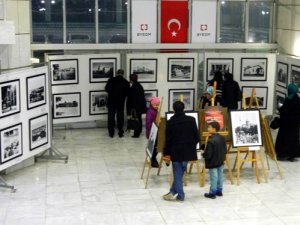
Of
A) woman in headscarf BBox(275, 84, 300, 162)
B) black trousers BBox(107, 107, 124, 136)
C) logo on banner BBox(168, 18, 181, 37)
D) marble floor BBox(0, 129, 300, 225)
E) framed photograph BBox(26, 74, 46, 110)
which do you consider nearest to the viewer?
marble floor BBox(0, 129, 300, 225)

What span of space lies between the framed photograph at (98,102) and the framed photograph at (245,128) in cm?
493

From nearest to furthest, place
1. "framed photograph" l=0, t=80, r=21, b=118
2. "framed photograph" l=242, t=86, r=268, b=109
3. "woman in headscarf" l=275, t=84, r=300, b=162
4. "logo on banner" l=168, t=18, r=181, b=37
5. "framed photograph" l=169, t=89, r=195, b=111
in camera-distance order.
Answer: "framed photograph" l=0, t=80, r=21, b=118 < "woman in headscarf" l=275, t=84, r=300, b=162 < "framed photograph" l=169, t=89, r=195, b=111 < "logo on banner" l=168, t=18, r=181, b=37 < "framed photograph" l=242, t=86, r=268, b=109

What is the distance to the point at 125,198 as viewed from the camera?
843cm

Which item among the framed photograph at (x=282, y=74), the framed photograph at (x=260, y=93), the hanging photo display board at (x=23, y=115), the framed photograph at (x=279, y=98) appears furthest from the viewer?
the framed photograph at (x=260, y=93)

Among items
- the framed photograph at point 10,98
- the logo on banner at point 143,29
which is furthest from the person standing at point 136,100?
the framed photograph at point 10,98

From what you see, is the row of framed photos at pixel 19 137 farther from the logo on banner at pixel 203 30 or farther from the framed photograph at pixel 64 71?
the logo on banner at pixel 203 30

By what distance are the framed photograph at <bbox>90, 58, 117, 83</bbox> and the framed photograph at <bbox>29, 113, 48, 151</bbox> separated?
3235mm

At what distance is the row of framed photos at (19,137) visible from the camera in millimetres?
8945

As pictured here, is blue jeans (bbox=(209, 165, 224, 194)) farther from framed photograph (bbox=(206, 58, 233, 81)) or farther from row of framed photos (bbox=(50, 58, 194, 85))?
framed photograph (bbox=(206, 58, 233, 81))

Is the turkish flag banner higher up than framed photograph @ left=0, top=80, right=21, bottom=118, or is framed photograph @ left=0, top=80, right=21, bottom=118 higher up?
the turkish flag banner

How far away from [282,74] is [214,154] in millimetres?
6308

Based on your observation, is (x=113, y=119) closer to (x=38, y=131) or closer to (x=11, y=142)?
(x=38, y=131)

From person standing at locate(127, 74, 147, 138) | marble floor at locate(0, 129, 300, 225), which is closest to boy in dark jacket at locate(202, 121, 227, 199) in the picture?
marble floor at locate(0, 129, 300, 225)

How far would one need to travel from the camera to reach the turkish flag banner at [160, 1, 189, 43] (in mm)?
14023
